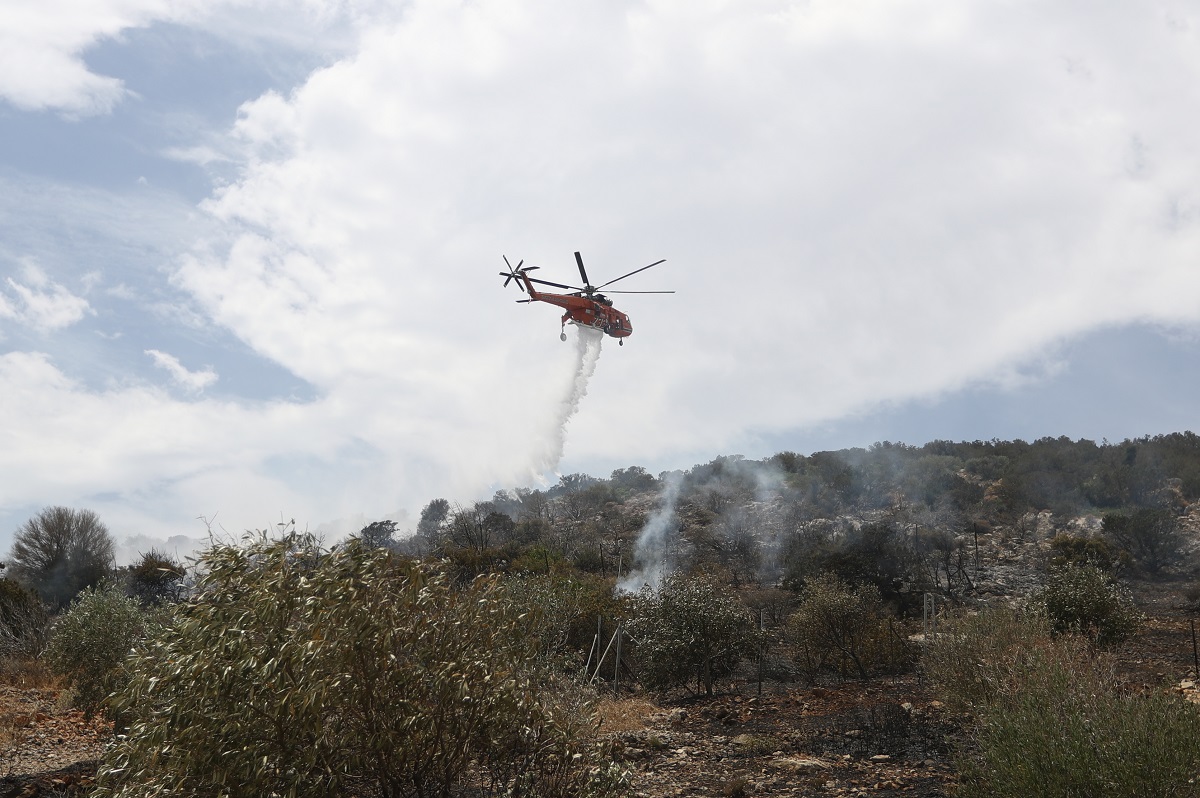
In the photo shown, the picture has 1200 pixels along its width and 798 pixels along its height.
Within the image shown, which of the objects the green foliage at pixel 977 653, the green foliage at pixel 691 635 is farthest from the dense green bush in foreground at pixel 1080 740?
the green foliage at pixel 691 635

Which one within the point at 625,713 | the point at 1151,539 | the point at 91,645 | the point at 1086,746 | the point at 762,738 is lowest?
the point at 625,713

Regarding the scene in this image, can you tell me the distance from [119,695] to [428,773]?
143 inches

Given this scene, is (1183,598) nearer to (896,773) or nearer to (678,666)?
(678,666)

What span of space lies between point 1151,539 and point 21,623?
53.1 meters

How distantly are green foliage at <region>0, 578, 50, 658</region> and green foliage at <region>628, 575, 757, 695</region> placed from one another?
62.7ft

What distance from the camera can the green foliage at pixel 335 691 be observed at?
823 cm

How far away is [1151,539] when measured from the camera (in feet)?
150

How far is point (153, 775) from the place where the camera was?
8.66m

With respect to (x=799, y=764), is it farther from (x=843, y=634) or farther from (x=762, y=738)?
(x=843, y=634)

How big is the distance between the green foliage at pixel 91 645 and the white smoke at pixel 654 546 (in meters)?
20.2

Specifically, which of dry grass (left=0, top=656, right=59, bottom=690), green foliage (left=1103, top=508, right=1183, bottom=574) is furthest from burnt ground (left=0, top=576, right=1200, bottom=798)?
green foliage (left=1103, top=508, right=1183, bottom=574)

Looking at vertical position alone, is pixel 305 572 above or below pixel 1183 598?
above

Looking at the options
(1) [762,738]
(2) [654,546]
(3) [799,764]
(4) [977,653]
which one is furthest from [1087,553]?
(3) [799,764]

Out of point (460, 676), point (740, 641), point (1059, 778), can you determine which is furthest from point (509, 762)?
point (740, 641)
